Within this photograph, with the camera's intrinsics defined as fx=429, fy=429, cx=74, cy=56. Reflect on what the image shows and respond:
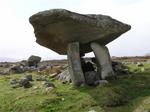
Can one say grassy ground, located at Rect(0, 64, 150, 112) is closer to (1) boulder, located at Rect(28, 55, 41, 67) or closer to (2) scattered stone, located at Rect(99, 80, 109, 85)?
(2) scattered stone, located at Rect(99, 80, 109, 85)

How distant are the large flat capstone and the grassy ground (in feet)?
10.8

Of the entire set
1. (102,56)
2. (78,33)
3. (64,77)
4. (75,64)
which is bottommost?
(64,77)

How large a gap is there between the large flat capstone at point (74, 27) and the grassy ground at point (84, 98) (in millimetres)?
3303

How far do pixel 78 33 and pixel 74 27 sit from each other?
953mm

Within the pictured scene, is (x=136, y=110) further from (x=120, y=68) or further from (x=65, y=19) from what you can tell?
(x=120, y=68)

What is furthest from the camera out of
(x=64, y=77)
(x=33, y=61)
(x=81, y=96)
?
(x=33, y=61)

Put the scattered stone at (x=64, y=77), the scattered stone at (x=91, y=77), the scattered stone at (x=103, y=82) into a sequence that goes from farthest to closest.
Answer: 1. the scattered stone at (x=64, y=77)
2. the scattered stone at (x=91, y=77)
3. the scattered stone at (x=103, y=82)

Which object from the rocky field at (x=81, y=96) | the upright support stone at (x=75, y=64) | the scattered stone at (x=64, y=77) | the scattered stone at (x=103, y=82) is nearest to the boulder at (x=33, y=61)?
the scattered stone at (x=64, y=77)

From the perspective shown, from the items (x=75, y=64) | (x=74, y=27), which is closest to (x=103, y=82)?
(x=75, y=64)

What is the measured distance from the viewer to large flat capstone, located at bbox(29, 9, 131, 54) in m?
27.0

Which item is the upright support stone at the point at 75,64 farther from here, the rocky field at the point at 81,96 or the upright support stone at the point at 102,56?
the upright support stone at the point at 102,56

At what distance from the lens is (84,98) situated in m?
24.2

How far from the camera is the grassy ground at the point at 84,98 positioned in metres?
22.9

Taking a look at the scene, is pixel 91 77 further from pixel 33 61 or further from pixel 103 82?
pixel 33 61
